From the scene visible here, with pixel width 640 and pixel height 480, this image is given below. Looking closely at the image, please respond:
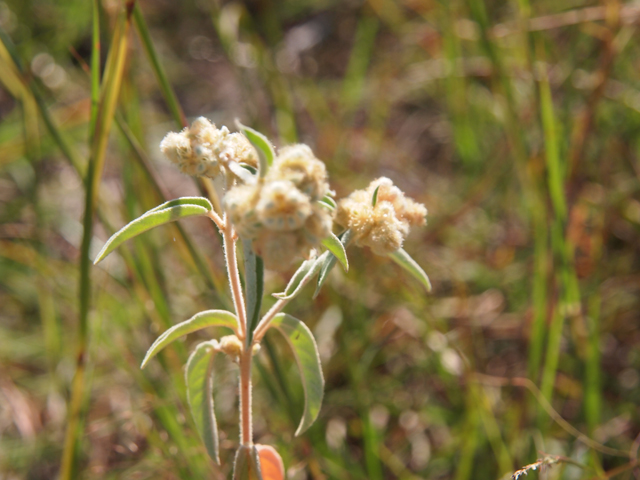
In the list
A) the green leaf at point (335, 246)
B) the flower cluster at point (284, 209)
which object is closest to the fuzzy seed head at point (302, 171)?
the flower cluster at point (284, 209)

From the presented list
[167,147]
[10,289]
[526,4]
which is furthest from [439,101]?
[167,147]

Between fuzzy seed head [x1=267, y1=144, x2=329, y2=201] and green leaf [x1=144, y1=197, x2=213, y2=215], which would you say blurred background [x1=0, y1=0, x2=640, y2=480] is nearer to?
green leaf [x1=144, y1=197, x2=213, y2=215]

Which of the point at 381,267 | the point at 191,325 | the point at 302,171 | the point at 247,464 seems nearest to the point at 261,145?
the point at 302,171

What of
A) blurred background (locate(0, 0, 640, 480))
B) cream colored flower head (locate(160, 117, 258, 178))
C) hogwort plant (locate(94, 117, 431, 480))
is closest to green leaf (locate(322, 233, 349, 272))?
hogwort plant (locate(94, 117, 431, 480))

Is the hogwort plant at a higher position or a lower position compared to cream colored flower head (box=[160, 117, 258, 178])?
lower

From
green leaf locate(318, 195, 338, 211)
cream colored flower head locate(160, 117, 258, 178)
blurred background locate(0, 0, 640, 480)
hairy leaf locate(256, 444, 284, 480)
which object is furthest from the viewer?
blurred background locate(0, 0, 640, 480)

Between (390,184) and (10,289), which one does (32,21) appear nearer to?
(10,289)

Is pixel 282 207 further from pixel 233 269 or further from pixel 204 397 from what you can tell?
pixel 204 397

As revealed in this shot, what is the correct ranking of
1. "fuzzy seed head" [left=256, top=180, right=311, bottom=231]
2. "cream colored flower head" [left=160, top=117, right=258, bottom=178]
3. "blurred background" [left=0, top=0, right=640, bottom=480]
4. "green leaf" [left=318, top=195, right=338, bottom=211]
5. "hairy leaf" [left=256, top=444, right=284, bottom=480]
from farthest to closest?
"blurred background" [left=0, top=0, right=640, bottom=480] < "hairy leaf" [left=256, top=444, right=284, bottom=480] < "green leaf" [left=318, top=195, right=338, bottom=211] < "cream colored flower head" [left=160, top=117, right=258, bottom=178] < "fuzzy seed head" [left=256, top=180, right=311, bottom=231]

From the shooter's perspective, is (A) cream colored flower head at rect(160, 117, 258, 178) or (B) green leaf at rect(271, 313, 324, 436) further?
(B) green leaf at rect(271, 313, 324, 436)
